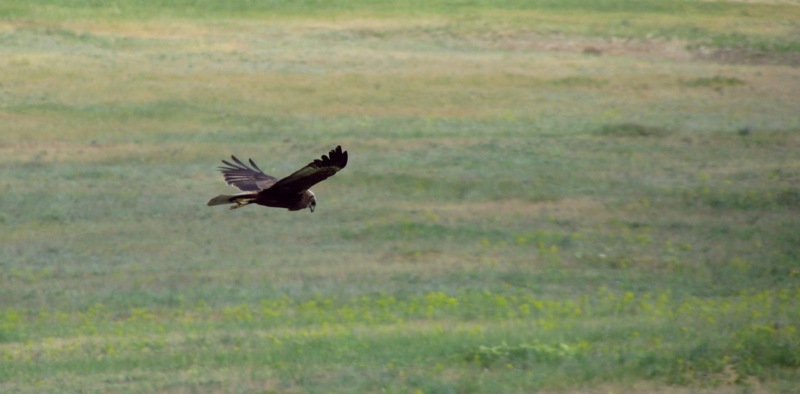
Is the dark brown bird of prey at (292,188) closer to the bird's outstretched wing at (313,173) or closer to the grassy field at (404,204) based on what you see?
the bird's outstretched wing at (313,173)

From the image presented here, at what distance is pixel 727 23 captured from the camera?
109 feet

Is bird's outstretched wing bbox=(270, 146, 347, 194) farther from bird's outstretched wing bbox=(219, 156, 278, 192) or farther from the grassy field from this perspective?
the grassy field

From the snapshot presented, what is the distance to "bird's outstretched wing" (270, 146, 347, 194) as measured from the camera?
19.4ft

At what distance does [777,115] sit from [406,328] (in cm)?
1425

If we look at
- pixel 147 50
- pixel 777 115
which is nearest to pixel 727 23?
pixel 777 115

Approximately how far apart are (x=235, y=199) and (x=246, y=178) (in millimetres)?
857

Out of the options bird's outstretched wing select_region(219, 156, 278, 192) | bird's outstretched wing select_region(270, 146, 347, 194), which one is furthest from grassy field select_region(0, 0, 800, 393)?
bird's outstretched wing select_region(270, 146, 347, 194)

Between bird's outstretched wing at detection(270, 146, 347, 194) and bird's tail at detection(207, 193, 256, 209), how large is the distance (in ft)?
0.31

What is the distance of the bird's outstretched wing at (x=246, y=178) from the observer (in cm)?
656

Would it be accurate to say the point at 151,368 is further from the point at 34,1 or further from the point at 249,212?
the point at 34,1

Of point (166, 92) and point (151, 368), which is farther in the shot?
point (166, 92)

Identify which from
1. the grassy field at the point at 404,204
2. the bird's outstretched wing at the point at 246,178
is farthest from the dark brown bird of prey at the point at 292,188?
the grassy field at the point at 404,204

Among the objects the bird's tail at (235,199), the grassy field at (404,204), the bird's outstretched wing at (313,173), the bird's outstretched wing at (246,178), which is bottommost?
the grassy field at (404,204)

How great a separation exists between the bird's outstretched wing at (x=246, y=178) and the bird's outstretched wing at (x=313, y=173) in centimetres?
28
